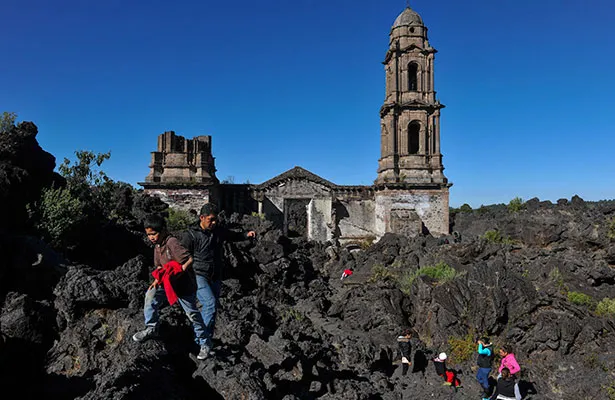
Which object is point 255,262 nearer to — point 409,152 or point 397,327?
point 397,327

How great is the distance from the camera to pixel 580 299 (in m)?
13.1

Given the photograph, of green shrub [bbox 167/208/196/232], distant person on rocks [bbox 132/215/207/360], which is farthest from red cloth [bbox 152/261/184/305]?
green shrub [bbox 167/208/196/232]

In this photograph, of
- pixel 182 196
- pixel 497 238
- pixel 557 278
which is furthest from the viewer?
pixel 497 238

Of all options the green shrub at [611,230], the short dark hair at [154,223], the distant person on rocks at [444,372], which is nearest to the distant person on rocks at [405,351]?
the distant person on rocks at [444,372]

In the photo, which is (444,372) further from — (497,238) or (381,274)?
(497,238)

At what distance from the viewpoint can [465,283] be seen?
12.6m

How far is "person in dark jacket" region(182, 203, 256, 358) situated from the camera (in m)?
5.32

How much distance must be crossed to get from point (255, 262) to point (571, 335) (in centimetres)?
1155

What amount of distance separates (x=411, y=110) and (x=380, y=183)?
4.26 meters

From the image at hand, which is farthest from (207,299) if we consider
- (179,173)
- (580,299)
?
(179,173)

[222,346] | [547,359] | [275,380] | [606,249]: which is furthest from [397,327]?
[606,249]

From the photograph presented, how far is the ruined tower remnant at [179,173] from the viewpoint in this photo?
21.4m

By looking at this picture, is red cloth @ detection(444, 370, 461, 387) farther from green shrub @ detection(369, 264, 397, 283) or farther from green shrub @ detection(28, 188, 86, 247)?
green shrub @ detection(28, 188, 86, 247)

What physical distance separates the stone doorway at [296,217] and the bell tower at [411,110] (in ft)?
15.4
